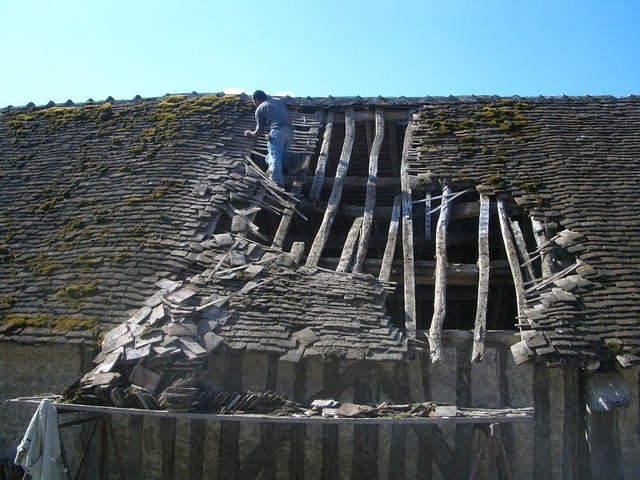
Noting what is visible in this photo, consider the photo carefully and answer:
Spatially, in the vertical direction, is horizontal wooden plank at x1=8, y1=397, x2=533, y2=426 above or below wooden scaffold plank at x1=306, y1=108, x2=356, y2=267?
below

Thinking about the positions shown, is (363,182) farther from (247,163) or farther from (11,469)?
(11,469)

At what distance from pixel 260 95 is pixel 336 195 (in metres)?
2.49

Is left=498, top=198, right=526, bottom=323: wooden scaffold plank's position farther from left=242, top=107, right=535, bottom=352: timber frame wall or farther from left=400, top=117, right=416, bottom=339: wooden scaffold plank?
left=400, top=117, right=416, bottom=339: wooden scaffold plank

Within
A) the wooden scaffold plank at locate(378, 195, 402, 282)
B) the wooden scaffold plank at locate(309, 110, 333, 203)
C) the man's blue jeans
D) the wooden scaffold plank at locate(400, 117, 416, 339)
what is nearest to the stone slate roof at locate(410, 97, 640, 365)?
the wooden scaffold plank at locate(400, 117, 416, 339)

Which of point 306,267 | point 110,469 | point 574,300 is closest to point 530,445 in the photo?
point 574,300

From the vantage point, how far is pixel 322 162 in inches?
403

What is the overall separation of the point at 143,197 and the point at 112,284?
1.91 m

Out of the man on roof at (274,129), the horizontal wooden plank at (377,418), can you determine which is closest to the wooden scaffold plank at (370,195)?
the man on roof at (274,129)

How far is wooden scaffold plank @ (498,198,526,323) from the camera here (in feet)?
24.2

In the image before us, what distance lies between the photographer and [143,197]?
948 cm

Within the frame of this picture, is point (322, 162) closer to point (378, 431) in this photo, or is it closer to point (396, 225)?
point (396, 225)

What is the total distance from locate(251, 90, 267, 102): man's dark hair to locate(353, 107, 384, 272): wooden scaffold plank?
6.22 feet

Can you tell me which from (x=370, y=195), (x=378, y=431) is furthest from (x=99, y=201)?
(x=378, y=431)

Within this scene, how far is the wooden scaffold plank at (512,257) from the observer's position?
7.36m
